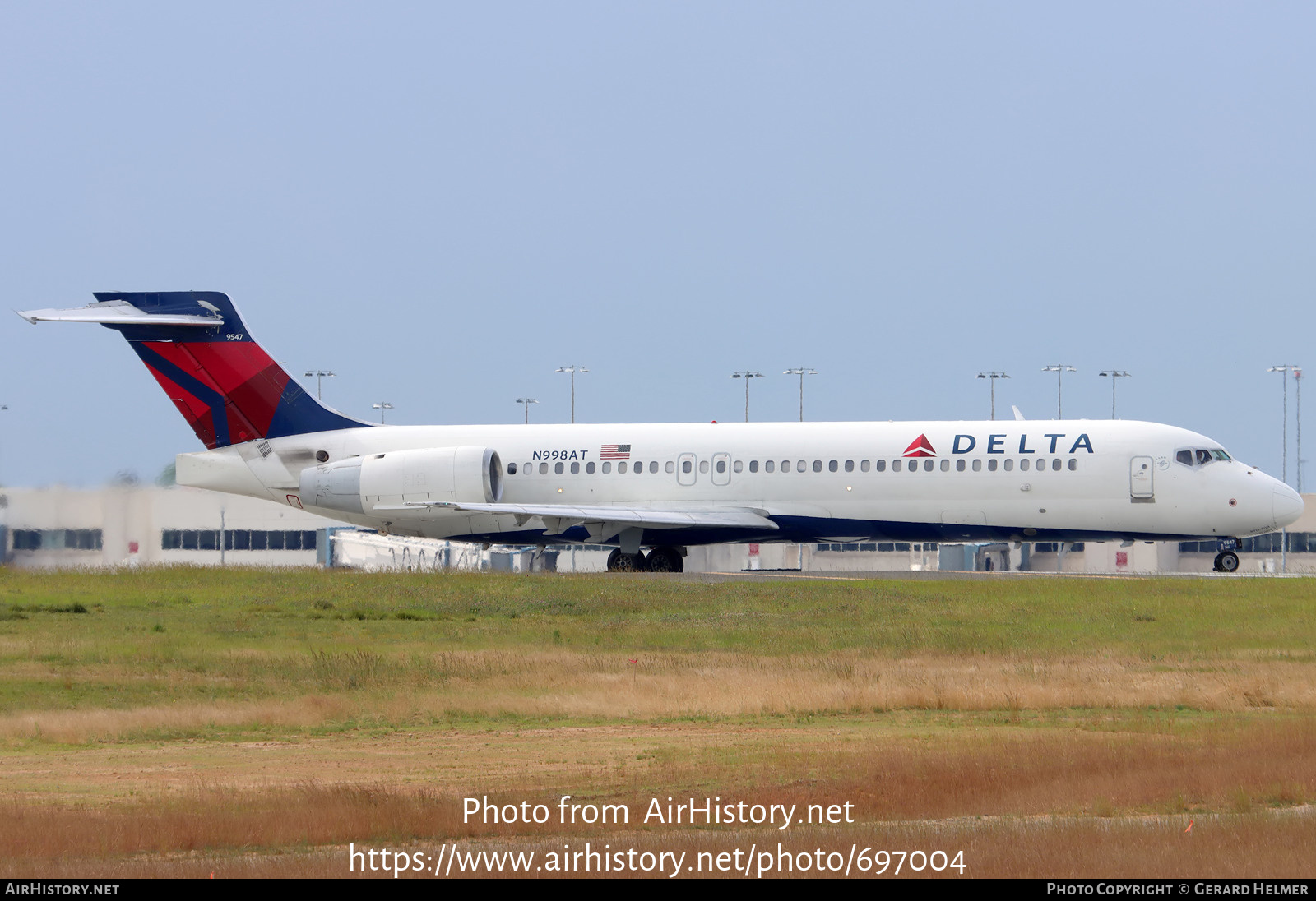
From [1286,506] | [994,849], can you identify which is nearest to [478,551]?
[1286,506]

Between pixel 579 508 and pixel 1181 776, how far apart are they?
1104 inches

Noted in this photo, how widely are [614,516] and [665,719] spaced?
20.7 m

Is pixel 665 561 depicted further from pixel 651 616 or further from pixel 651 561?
pixel 651 616

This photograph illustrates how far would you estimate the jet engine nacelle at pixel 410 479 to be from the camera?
41.7m

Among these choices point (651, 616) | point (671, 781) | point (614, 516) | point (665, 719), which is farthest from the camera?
Answer: point (614, 516)

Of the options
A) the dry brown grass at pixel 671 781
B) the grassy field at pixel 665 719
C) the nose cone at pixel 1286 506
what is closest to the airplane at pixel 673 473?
the nose cone at pixel 1286 506

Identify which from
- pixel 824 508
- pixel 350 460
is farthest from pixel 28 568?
pixel 824 508

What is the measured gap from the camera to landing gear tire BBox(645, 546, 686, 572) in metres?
43.0

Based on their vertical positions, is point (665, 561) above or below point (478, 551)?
above

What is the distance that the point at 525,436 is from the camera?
43.3 meters

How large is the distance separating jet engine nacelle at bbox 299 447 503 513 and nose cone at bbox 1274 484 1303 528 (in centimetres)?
2028

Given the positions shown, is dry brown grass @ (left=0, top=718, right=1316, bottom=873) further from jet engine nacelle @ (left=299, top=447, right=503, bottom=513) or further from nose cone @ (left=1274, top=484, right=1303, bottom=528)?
jet engine nacelle @ (left=299, top=447, right=503, bottom=513)

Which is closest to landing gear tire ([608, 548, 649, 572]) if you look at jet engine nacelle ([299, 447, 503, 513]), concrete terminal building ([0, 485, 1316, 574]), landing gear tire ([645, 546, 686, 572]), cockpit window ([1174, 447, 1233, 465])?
landing gear tire ([645, 546, 686, 572])

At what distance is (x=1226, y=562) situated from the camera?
1580 inches
